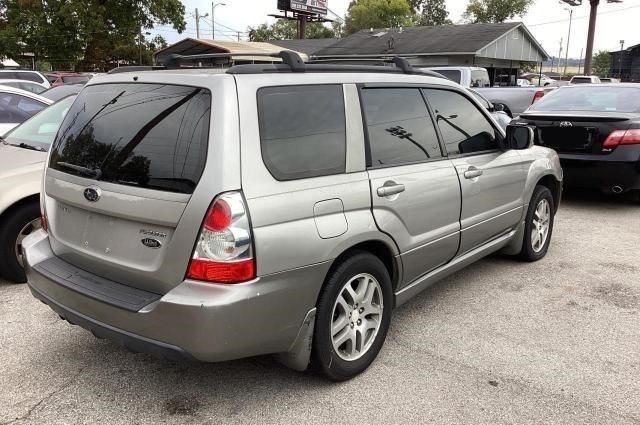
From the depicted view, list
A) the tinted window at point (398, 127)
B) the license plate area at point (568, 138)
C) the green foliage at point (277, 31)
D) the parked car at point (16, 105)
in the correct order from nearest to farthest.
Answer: the tinted window at point (398, 127) → the parked car at point (16, 105) → the license plate area at point (568, 138) → the green foliage at point (277, 31)

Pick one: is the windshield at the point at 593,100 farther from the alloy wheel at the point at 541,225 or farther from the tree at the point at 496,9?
the tree at the point at 496,9

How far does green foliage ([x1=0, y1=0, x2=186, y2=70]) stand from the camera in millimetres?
35906

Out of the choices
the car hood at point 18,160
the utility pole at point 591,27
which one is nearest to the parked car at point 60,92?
the car hood at point 18,160

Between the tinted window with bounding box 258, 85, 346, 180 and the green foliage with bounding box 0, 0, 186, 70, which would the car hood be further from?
the green foliage with bounding box 0, 0, 186, 70

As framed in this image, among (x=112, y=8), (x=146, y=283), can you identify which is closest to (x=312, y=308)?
(x=146, y=283)

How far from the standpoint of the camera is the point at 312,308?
2.83 meters

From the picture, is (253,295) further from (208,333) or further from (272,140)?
(272,140)

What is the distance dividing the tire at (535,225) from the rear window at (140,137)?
3383 mm

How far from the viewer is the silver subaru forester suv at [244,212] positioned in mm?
2545

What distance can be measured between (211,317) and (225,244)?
324 mm

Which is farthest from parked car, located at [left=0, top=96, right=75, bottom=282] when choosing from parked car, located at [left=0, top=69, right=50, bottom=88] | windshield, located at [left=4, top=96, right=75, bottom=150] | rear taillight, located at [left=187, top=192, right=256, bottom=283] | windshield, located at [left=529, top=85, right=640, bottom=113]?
parked car, located at [left=0, top=69, right=50, bottom=88]

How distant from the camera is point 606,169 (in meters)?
7.01

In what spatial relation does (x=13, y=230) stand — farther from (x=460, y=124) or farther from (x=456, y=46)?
(x=456, y=46)

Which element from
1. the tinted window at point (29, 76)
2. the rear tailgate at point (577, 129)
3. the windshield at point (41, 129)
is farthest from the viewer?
the tinted window at point (29, 76)
